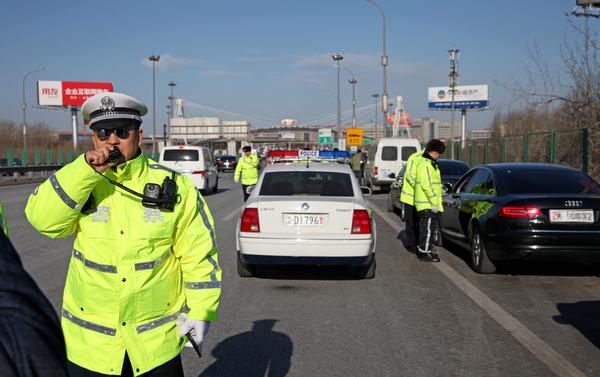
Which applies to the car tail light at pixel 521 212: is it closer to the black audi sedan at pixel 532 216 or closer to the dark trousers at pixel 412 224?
the black audi sedan at pixel 532 216

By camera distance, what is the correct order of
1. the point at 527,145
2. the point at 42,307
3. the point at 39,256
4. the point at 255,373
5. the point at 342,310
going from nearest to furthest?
the point at 42,307 < the point at 255,373 < the point at 342,310 < the point at 39,256 < the point at 527,145

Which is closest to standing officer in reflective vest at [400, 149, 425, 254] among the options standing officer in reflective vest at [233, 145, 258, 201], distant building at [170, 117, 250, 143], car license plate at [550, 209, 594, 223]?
car license plate at [550, 209, 594, 223]

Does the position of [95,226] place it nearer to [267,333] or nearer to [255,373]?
[255,373]

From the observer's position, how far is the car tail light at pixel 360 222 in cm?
793

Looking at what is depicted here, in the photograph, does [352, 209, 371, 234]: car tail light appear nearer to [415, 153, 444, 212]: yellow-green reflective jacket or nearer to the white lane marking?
the white lane marking

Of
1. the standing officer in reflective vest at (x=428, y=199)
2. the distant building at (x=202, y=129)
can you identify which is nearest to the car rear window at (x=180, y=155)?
the standing officer in reflective vest at (x=428, y=199)

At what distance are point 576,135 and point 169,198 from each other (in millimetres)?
18467

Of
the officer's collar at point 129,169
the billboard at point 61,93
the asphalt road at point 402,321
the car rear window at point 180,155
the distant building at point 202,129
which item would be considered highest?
the billboard at point 61,93

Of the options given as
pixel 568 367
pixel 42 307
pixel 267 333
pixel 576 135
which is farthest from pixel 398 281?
pixel 576 135

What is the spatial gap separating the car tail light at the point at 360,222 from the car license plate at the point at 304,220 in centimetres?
37

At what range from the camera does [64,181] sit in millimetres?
2555

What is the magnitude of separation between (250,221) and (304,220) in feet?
2.22

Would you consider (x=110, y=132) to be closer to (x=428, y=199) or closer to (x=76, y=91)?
(x=428, y=199)

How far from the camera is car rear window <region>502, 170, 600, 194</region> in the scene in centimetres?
843
